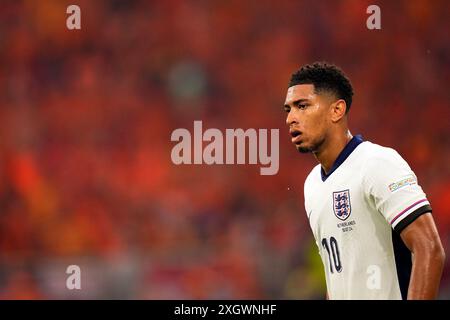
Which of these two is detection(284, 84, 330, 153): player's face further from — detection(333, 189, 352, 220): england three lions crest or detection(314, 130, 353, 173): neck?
detection(333, 189, 352, 220): england three lions crest

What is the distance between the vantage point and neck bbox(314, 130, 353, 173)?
2.29 meters

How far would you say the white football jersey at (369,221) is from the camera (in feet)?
6.41

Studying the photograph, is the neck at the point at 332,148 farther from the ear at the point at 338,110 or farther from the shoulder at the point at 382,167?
the shoulder at the point at 382,167

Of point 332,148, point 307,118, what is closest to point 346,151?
point 332,148

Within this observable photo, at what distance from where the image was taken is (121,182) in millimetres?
5992

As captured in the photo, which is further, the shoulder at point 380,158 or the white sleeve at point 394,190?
the shoulder at point 380,158

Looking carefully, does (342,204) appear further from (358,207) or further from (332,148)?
(332,148)

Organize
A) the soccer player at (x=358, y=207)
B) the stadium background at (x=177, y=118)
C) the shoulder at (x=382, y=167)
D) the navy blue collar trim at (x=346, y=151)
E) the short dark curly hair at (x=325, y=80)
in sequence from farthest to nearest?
the stadium background at (x=177, y=118) → the short dark curly hair at (x=325, y=80) → the navy blue collar trim at (x=346, y=151) → the shoulder at (x=382, y=167) → the soccer player at (x=358, y=207)

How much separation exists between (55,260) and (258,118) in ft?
6.70

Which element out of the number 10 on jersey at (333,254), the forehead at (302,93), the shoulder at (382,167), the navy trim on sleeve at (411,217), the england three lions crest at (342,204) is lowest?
the number 10 on jersey at (333,254)

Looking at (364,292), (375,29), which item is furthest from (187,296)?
(364,292)

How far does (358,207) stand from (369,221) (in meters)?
0.05

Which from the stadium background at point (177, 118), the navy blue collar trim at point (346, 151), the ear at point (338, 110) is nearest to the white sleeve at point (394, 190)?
the navy blue collar trim at point (346, 151)

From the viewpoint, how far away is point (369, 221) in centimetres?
206
